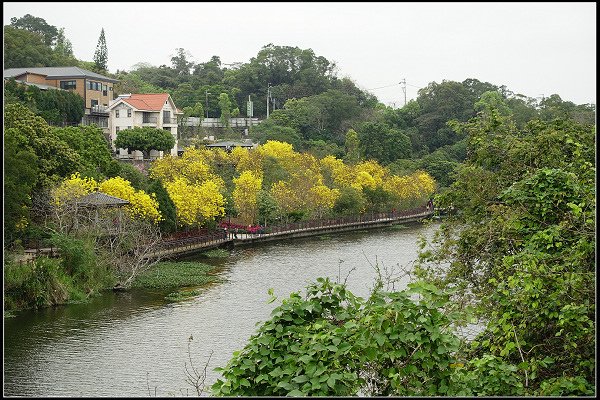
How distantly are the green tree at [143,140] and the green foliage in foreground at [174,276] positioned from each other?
15594 mm

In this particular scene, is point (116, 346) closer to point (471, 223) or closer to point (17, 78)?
point (471, 223)

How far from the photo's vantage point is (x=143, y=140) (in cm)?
4059

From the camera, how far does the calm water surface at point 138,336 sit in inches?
525

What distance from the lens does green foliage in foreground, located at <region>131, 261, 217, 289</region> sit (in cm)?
2261

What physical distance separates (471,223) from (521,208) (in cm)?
299

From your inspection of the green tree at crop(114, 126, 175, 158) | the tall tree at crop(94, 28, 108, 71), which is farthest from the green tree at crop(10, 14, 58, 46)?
the green tree at crop(114, 126, 175, 158)

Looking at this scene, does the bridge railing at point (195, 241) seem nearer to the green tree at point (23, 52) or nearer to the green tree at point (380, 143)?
the green tree at point (23, 52)

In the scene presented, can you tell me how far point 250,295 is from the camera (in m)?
21.3

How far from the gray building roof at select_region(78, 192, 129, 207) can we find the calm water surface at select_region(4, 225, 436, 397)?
127 inches

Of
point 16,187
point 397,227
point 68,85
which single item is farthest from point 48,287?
point 68,85

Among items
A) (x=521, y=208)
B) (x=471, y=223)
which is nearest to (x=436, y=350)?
(x=521, y=208)

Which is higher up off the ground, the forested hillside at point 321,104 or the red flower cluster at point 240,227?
the forested hillside at point 321,104

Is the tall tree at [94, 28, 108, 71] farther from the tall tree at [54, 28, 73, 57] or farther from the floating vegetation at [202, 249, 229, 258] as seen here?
the floating vegetation at [202, 249, 229, 258]

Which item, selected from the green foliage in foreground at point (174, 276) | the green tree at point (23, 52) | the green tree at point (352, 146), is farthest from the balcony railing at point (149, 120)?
the green foliage in foreground at point (174, 276)
